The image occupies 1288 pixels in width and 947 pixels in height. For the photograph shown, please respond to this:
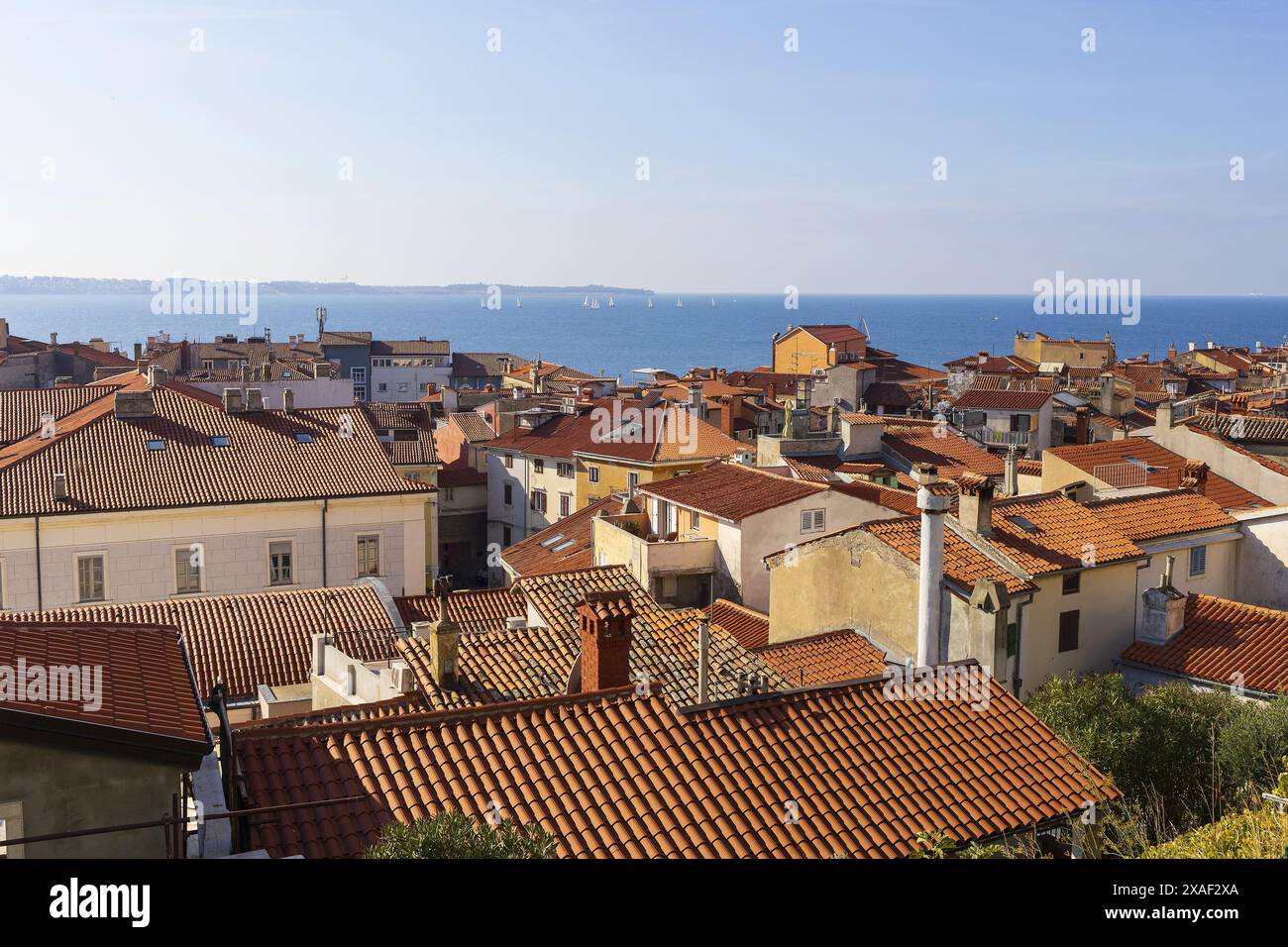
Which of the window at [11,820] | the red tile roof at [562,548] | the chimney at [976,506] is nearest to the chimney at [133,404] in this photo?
the red tile roof at [562,548]

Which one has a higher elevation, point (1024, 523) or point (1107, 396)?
point (1107, 396)

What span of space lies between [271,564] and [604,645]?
17074 millimetres

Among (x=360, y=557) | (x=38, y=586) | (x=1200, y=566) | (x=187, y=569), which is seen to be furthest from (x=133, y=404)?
(x=1200, y=566)

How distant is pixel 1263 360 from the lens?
293ft

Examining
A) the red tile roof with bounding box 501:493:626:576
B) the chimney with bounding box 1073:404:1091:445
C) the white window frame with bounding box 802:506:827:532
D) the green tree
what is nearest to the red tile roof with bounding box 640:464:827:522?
the white window frame with bounding box 802:506:827:532

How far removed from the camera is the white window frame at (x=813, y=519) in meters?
26.1

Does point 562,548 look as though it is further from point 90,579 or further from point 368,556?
point 90,579

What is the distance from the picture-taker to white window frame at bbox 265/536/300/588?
27484 mm

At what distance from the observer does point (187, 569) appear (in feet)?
87.5

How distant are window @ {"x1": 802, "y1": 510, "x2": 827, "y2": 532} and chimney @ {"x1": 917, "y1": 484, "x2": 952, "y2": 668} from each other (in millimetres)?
9992

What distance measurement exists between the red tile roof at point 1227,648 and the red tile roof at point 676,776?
25.4ft

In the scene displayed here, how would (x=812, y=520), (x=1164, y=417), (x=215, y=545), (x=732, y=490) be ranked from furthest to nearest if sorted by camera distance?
1. (x=1164, y=417)
2. (x=732, y=490)
3. (x=215, y=545)
4. (x=812, y=520)
